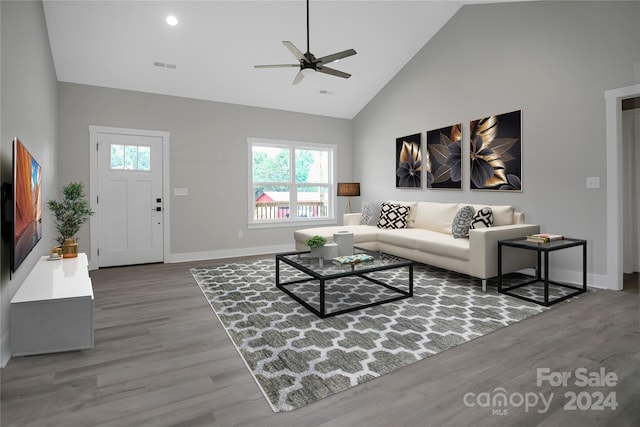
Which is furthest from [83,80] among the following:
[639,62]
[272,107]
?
[639,62]

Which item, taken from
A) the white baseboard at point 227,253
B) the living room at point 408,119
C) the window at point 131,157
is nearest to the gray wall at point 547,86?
the living room at point 408,119

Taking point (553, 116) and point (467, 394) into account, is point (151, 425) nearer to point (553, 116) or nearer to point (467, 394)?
point (467, 394)

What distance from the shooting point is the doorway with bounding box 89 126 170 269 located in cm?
495

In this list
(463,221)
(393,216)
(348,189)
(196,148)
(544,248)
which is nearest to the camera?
(544,248)

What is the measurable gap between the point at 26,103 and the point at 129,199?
99.9 inches

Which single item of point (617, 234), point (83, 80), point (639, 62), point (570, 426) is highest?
point (83, 80)

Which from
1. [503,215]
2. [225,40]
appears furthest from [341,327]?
[225,40]

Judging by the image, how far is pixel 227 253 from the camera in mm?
5793

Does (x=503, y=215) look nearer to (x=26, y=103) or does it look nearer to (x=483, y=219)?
(x=483, y=219)

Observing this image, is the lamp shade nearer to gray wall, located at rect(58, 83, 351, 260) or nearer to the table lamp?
the table lamp

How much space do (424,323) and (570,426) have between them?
48.5 inches

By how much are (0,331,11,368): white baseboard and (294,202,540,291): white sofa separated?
3.18m

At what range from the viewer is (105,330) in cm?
266

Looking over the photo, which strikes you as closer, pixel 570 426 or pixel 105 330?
pixel 570 426
